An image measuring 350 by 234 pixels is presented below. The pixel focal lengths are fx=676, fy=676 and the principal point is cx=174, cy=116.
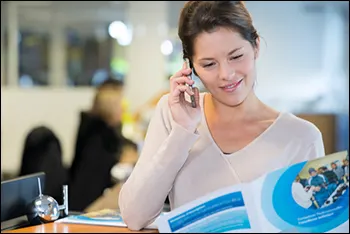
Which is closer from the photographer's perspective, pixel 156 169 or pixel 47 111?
pixel 156 169

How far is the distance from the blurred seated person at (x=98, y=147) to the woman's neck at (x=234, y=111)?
1.41 meters

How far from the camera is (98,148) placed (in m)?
3.55

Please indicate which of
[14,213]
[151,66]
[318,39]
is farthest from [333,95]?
[14,213]

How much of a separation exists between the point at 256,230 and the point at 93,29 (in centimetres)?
371

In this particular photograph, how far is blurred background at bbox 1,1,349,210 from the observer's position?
12.3 ft

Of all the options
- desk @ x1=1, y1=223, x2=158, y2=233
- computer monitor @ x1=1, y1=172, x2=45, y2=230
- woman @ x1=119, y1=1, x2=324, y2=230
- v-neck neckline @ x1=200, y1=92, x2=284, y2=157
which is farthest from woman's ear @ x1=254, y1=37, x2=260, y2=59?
computer monitor @ x1=1, y1=172, x2=45, y2=230

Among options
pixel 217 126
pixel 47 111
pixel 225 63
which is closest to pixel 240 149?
pixel 217 126

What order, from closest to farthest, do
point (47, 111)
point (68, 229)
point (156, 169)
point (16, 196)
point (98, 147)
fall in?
point (156, 169)
point (68, 229)
point (16, 196)
point (98, 147)
point (47, 111)

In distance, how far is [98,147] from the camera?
355 centimetres

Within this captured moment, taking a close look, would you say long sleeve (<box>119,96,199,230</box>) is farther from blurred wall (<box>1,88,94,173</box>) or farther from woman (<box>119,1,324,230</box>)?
blurred wall (<box>1,88,94,173</box>)

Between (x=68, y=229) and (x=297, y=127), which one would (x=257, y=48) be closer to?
(x=297, y=127)

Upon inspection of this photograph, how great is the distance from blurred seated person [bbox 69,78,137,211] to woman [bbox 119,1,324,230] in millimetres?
1402

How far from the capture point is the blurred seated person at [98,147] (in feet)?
10.0

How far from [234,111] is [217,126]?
1.9 inches
